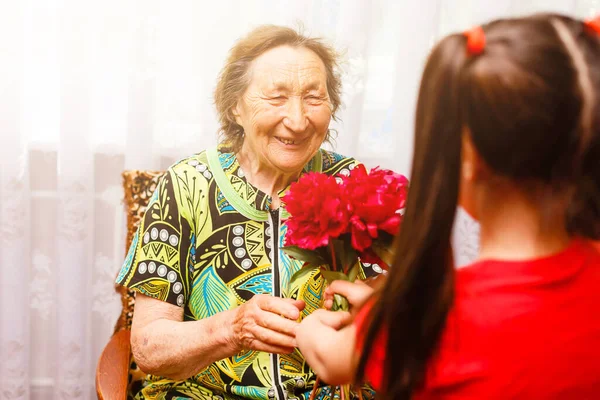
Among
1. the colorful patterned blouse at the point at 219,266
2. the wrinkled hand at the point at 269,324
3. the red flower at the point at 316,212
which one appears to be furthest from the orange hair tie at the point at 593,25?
the colorful patterned blouse at the point at 219,266

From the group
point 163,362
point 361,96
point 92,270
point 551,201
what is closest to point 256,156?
point 163,362

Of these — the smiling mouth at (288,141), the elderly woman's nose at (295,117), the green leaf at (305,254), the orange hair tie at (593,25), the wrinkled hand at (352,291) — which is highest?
the orange hair tie at (593,25)

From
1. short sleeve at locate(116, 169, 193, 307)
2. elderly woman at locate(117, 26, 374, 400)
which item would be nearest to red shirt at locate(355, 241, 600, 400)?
elderly woman at locate(117, 26, 374, 400)

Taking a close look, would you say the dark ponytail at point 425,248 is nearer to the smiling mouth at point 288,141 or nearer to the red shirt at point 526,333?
the red shirt at point 526,333

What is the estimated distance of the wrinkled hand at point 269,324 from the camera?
2.97ft

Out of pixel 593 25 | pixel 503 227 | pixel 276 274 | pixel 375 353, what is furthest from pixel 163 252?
pixel 593 25

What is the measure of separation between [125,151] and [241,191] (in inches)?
24.8

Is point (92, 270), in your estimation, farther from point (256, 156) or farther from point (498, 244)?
point (498, 244)

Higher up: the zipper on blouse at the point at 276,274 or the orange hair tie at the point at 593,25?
the orange hair tie at the point at 593,25

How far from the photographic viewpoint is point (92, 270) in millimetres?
1773

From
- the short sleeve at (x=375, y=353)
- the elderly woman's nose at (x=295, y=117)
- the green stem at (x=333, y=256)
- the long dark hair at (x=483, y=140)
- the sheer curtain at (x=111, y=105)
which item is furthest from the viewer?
the sheer curtain at (x=111, y=105)

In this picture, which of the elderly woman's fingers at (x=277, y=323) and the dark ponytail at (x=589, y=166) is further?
the elderly woman's fingers at (x=277, y=323)

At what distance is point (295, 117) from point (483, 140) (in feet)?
1.70

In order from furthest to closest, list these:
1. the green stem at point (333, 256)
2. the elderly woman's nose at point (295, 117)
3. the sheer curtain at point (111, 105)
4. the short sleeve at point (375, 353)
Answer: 1. the sheer curtain at point (111, 105)
2. the elderly woman's nose at point (295, 117)
3. the green stem at point (333, 256)
4. the short sleeve at point (375, 353)
